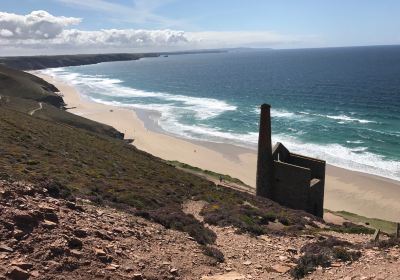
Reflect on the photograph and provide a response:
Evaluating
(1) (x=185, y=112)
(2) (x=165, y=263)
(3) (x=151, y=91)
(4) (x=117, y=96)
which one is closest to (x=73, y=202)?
(2) (x=165, y=263)

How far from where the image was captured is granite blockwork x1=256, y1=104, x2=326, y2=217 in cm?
2481

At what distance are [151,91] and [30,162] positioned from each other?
3963 inches

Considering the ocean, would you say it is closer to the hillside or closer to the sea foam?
the sea foam

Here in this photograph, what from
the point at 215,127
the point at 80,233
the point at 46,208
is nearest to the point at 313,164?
the point at 80,233

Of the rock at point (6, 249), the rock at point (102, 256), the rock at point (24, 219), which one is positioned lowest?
the rock at point (102, 256)

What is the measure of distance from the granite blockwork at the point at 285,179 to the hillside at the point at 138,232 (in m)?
2.06

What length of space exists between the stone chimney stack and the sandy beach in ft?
31.2

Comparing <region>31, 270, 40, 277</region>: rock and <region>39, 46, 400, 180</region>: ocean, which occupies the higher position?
<region>31, 270, 40, 277</region>: rock

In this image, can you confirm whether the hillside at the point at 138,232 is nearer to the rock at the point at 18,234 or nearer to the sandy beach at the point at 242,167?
the rock at the point at 18,234

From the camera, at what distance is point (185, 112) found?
259 ft

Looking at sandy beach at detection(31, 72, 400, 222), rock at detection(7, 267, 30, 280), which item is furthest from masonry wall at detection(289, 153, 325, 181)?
rock at detection(7, 267, 30, 280)

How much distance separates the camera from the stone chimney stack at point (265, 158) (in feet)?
83.3

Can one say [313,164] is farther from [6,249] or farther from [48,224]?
[6,249]

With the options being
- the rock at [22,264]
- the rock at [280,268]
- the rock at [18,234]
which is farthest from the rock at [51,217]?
the rock at [280,268]
